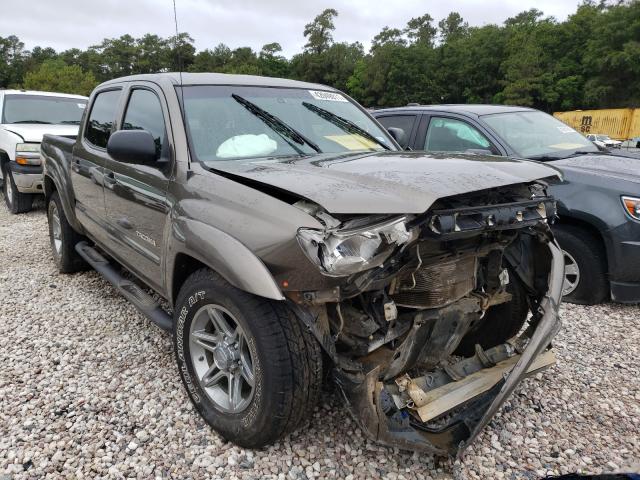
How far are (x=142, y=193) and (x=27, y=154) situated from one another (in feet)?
19.4

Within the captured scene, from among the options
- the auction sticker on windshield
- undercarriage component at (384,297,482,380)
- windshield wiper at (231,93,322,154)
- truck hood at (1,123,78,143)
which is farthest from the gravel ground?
truck hood at (1,123,78,143)

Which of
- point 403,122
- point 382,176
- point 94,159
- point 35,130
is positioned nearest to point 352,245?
point 382,176

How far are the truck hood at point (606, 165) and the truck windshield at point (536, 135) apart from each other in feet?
0.96

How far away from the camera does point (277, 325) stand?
208 centimetres

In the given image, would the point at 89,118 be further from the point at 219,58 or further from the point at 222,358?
the point at 219,58

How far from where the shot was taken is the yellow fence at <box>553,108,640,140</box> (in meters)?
36.7

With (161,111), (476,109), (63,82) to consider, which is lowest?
(161,111)

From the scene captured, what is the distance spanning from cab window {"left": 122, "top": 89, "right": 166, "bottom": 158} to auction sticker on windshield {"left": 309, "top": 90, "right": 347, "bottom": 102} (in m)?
1.12

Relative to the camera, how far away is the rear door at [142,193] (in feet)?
9.39

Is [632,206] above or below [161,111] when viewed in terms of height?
below

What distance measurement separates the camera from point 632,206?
12.8 feet

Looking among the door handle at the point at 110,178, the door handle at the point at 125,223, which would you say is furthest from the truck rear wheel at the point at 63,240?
the door handle at the point at 125,223

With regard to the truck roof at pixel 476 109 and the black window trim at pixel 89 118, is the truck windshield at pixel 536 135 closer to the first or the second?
the truck roof at pixel 476 109

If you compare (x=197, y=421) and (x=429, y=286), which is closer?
(x=429, y=286)
